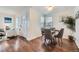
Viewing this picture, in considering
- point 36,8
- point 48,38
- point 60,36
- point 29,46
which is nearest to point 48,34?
point 48,38

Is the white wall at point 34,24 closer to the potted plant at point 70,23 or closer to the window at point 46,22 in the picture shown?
the window at point 46,22

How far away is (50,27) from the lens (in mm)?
2791

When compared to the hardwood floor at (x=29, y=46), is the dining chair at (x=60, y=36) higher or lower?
higher

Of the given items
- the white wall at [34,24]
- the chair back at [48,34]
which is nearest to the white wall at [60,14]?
the chair back at [48,34]

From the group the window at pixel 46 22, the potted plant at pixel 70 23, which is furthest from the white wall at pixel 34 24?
the potted plant at pixel 70 23

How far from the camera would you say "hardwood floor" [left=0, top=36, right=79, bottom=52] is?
9.21 feet

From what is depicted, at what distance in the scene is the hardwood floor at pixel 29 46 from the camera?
2.81 metres

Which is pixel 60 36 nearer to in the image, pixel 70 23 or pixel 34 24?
pixel 70 23

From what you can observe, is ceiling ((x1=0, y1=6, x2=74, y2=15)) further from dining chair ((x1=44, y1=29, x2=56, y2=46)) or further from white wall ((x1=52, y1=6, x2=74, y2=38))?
dining chair ((x1=44, y1=29, x2=56, y2=46))

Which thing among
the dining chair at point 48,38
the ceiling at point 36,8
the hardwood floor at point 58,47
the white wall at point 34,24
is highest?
the ceiling at point 36,8
